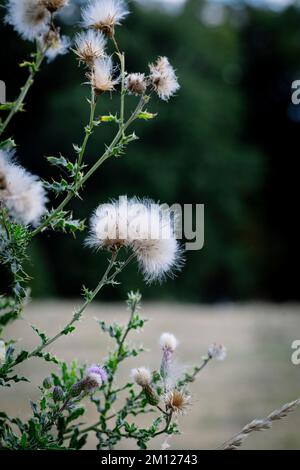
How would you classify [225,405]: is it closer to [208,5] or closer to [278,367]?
[278,367]

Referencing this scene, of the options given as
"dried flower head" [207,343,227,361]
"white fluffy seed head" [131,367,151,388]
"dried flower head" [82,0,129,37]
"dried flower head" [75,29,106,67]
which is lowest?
"white fluffy seed head" [131,367,151,388]

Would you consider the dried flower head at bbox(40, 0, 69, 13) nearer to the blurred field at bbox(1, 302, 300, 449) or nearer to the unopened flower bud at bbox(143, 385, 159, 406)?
the unopened flower bud at bbox(143, 385, 159, 406)

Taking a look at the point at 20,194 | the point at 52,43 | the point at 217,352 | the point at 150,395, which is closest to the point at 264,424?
the point at 150,395

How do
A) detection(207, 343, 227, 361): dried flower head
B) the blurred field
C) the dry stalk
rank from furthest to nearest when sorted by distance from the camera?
the blurred field < detection(207, 343, 227, 361): dried flower head < the dry stalk

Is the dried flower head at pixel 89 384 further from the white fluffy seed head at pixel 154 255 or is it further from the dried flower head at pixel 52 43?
the dried flower head at pixel 52 43

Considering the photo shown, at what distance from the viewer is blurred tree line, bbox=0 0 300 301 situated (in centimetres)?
1997

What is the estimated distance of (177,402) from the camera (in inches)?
59.1

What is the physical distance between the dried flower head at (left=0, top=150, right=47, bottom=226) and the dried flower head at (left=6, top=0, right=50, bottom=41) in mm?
379

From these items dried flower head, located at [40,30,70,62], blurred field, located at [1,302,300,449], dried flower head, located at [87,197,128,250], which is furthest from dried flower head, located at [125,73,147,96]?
blurred field, located at [1,302,300,449]

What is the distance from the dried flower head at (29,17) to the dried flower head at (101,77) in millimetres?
137

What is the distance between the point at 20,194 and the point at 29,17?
1.55ft

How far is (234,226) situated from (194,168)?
2.88 meters

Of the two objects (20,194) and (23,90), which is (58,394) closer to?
(20,194)

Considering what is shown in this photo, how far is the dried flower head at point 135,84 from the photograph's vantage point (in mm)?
1620
